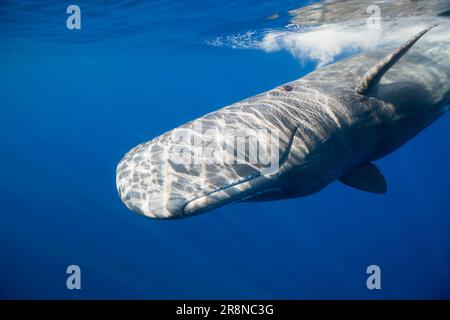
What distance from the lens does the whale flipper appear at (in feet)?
20.0

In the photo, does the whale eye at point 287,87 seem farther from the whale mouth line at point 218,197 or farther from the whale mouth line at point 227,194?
the whale mouth line at point 218,197

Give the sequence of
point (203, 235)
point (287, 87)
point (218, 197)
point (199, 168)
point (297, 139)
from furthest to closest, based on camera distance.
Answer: point (203, 235), point (287, 87), point (297, 139), point (199, 168), point (218, 197)

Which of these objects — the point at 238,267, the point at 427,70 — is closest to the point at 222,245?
the point at 238,267

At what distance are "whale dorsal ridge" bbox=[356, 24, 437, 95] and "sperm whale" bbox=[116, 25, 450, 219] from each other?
13 millimetres

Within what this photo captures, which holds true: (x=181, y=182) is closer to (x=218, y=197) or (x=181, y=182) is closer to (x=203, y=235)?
(x=218, y=197)

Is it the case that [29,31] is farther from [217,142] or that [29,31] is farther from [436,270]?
[436,270]

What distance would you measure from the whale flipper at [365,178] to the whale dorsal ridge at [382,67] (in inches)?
54.2

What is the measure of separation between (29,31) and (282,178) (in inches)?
967

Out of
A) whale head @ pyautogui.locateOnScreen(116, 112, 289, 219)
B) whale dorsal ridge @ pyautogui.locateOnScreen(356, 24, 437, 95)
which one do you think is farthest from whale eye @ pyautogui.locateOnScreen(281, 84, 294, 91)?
whale head @ pyautogui.locateOnScreen(116, 112, 289, 219)

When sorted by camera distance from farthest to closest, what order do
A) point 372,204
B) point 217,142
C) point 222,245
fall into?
point 372,204 < point 222,245 < point 217,142

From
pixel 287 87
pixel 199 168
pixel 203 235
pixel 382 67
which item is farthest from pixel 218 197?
A: pixel 203 235

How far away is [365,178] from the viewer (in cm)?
616

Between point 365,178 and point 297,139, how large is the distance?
2062mm
